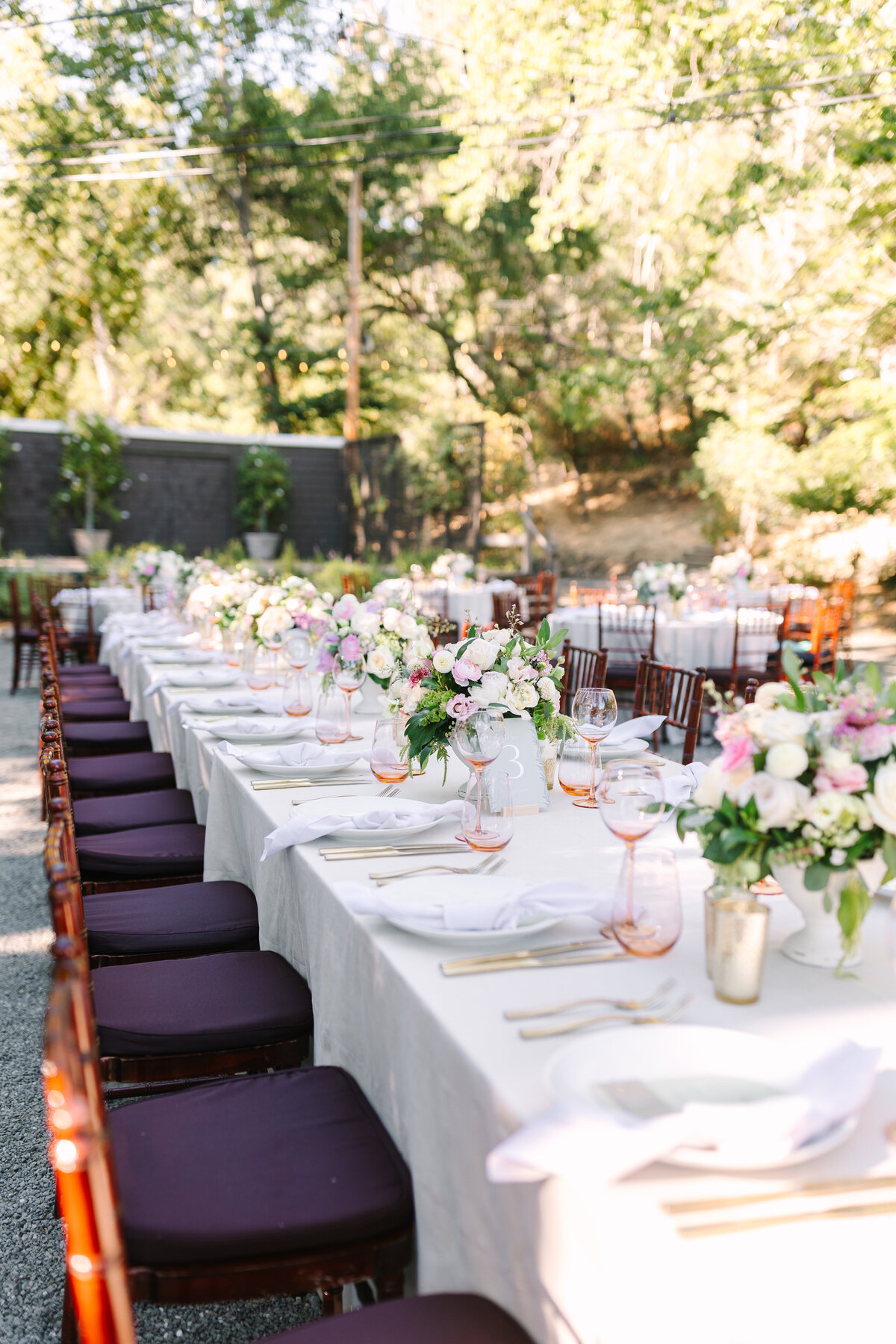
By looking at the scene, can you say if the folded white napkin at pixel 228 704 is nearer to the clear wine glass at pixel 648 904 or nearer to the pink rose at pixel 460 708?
the pink rose at pixel 460 708

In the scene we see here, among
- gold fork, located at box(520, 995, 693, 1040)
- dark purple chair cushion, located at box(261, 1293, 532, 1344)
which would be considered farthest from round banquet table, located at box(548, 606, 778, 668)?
dark purple chair cushion, located at box(261, 1293, 532, 1344)

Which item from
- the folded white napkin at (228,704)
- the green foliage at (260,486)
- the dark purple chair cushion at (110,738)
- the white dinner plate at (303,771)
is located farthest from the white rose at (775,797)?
the green foliage at (260,486)

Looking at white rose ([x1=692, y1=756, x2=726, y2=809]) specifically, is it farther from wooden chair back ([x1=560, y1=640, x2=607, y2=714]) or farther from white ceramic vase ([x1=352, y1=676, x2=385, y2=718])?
wooden chair back ([x1=560, y1=640, x2=607, y2=714])

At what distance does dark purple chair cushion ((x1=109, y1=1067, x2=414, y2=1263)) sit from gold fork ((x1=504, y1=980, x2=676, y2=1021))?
1.20ft

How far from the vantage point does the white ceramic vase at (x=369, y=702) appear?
3783mm

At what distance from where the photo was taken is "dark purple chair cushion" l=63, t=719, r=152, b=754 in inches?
198

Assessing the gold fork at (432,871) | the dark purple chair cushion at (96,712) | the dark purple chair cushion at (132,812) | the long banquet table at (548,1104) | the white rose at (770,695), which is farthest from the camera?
the dark purple chair cushion at (96,712)

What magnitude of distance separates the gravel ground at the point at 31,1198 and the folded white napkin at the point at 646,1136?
129 centimetres

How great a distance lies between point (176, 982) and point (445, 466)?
1385cm

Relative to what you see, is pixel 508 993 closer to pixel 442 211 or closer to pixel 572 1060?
pixel 572 1060

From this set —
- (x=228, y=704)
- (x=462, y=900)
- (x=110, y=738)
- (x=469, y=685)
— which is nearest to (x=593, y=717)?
(x=469, y=685)

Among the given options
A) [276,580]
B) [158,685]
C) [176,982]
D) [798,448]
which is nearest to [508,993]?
[176,982]

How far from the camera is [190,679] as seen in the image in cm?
448

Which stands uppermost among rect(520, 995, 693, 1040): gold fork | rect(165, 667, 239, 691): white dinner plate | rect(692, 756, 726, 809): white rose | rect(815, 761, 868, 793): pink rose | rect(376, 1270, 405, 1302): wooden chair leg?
rect(815, 761, 868, 793): pink rose
